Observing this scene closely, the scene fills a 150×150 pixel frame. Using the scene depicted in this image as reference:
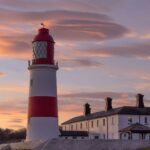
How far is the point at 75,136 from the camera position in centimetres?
8062

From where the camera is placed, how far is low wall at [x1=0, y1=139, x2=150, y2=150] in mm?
39781

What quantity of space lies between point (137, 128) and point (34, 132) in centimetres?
2284

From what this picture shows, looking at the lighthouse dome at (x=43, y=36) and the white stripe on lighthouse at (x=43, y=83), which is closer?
the white stripe on lighthouse at (x=43, y=83)

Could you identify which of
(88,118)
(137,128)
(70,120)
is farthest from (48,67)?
(70,120)

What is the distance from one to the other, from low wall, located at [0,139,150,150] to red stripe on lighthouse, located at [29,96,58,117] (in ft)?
9.82

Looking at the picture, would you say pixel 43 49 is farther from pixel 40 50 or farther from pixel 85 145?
pixel 85 145

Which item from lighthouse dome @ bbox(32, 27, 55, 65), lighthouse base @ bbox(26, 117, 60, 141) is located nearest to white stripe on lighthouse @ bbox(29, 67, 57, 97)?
lighthouse dome @ bbox(32, 27, 55, 65)

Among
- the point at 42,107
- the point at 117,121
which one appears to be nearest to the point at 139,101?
the point at 117,121

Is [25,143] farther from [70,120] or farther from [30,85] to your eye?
[70,120]

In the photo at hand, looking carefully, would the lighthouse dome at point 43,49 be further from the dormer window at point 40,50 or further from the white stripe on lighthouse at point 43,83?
the white stripe on lighthouse at point 43,83

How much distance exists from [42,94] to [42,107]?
1171 mm

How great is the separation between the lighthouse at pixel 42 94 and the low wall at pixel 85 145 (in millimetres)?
2209

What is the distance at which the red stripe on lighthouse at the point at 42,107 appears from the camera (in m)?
44.2

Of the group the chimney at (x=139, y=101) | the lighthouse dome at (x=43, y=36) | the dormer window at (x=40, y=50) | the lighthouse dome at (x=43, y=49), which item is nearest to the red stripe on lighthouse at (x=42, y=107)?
the lighthouse dome at (x=43, y=49)
